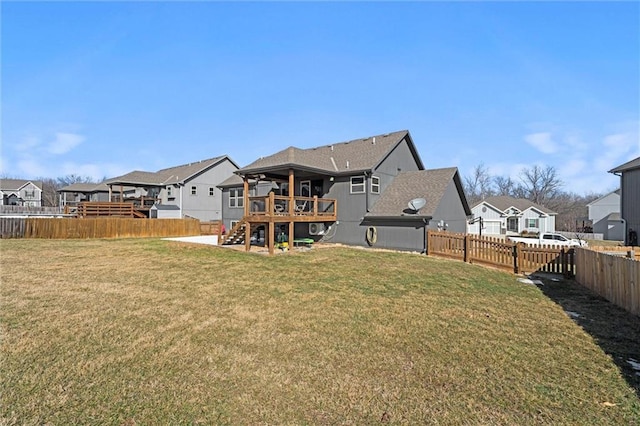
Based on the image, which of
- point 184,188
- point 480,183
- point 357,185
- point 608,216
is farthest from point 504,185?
point 184,188

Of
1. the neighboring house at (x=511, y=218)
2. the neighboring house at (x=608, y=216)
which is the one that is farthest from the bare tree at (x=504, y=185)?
the neighboring house at (x=511, y=218)

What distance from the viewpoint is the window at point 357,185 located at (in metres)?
18.5

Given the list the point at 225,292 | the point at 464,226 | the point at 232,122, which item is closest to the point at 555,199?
the point at 464,226

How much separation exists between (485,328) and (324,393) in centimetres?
352

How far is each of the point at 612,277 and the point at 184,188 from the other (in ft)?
105

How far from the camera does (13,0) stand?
8.90m

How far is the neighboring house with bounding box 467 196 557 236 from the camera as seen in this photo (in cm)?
3791

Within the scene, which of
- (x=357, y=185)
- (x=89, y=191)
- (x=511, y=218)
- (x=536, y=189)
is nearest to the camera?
(x=357, y=185)

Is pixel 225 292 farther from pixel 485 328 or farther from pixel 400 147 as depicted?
pixel 400 147

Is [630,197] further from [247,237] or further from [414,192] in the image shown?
[247,237]

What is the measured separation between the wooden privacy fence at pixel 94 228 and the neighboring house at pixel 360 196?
35.1ft

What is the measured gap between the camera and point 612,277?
7.42 meters

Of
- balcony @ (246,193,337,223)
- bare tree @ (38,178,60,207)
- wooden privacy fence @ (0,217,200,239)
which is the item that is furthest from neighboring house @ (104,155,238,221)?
bare tree @ (38,178,60,207)

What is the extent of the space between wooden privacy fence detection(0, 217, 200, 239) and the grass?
17040 mm
